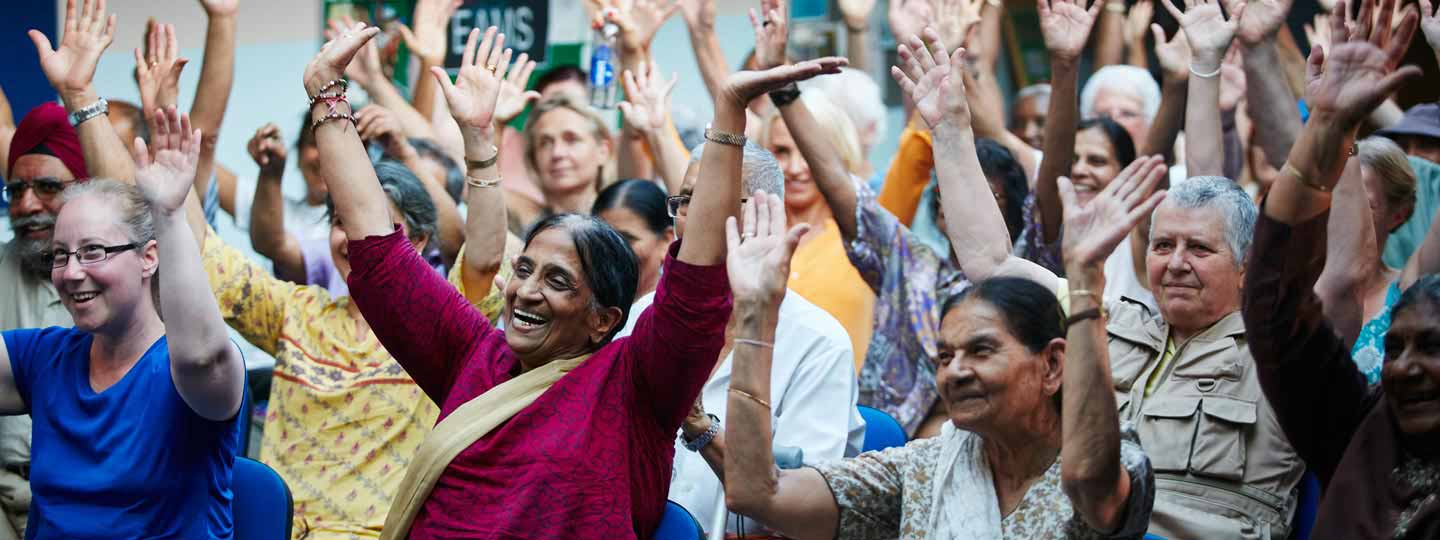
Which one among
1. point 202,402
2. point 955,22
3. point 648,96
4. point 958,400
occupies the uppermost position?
point 955,22

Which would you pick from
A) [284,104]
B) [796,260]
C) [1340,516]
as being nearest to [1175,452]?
[1340,516]

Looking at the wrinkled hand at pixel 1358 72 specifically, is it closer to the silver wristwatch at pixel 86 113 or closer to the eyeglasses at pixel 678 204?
the eyeglasses at pixel 678 204

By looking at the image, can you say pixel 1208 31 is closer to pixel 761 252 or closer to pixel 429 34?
pixel 761 252

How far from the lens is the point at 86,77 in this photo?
3.71m

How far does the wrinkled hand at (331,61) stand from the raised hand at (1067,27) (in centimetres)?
169

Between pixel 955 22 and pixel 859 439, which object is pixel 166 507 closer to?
pixel 859 439

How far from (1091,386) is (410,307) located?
1178mm

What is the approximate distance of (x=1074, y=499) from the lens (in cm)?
223

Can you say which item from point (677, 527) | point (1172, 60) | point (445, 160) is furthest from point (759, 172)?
point (445, 160)

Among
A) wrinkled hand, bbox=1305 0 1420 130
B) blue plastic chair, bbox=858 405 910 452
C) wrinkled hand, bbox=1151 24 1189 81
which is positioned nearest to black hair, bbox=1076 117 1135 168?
wrinkled hand, bbox=1151 24 1189 81

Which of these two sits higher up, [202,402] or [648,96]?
[648,96]

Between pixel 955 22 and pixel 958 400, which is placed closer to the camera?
pixel 958 400

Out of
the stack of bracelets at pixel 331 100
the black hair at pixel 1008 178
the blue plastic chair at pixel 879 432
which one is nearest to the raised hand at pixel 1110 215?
the blue plastic chair at pixel 879 432

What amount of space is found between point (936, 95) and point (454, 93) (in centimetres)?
100
